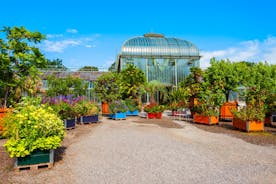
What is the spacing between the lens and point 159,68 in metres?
25.0

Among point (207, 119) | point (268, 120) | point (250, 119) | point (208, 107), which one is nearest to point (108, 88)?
point (208, 107)

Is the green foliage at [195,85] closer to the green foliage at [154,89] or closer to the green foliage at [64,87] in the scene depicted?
the green foliage at [154,89]

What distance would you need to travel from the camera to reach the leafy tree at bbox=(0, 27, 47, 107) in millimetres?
→ 7961

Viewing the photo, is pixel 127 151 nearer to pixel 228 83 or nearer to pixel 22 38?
pixel 22 38

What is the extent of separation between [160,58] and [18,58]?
61.7 feet

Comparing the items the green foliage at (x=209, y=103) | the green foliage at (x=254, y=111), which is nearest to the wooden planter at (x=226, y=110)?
the green foliage at (x=209, y=103)

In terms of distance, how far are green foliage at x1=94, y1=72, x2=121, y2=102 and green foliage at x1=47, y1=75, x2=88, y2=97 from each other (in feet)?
10.3

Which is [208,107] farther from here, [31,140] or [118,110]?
[31,140]

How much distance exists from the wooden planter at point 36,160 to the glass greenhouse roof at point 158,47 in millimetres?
20915

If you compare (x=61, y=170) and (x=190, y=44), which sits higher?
(x=190, y=44)

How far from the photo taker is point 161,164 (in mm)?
4527

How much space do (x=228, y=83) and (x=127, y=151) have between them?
35.6 feet

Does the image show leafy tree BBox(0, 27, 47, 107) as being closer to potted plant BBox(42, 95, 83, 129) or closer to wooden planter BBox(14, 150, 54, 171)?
potted plant BBox(42, 95, 83, 129)

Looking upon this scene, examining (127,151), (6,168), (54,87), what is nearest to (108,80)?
(54,87)
